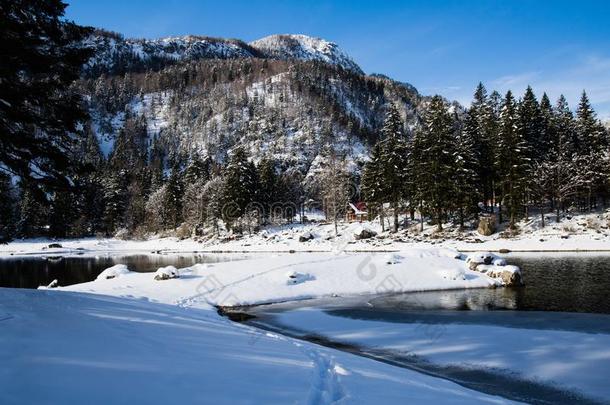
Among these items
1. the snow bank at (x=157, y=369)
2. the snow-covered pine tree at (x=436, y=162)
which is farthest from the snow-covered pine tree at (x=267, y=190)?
the snow bank at (x=157, y=369)

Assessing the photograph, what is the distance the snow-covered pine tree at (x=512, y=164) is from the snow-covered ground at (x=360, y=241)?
3965mm

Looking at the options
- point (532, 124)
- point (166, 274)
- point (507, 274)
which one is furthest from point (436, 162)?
point (166, 274)

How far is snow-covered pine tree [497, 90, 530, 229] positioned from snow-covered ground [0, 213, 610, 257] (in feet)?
13.0

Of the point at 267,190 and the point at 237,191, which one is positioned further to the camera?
the point at 267,190

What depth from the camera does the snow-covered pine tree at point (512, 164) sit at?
53812 millimetres

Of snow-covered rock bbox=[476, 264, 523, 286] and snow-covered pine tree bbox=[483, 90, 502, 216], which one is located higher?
snow-covered pine tree bbox=[483, 90, 502, 216]

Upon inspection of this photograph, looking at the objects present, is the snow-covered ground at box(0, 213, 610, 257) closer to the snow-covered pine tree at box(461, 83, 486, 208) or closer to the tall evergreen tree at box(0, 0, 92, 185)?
the snow-covered pine tree at box(461, 83, 486, 208)

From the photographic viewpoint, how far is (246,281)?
97.3 ft

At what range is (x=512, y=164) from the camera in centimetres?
5447

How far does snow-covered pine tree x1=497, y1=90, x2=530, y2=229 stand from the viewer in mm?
53812

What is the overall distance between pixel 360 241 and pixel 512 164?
23.3 meters

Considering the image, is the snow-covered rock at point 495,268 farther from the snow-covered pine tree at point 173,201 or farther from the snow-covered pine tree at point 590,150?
the snow-covered pine tree at point 173,201

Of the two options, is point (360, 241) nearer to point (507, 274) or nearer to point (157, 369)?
point (507, 274)

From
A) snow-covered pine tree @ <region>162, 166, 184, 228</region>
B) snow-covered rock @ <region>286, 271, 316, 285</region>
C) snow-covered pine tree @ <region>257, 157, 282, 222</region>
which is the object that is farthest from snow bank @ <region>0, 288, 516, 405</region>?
snow-covered pine tree @ <region>162, 166, 184, 228</region>
